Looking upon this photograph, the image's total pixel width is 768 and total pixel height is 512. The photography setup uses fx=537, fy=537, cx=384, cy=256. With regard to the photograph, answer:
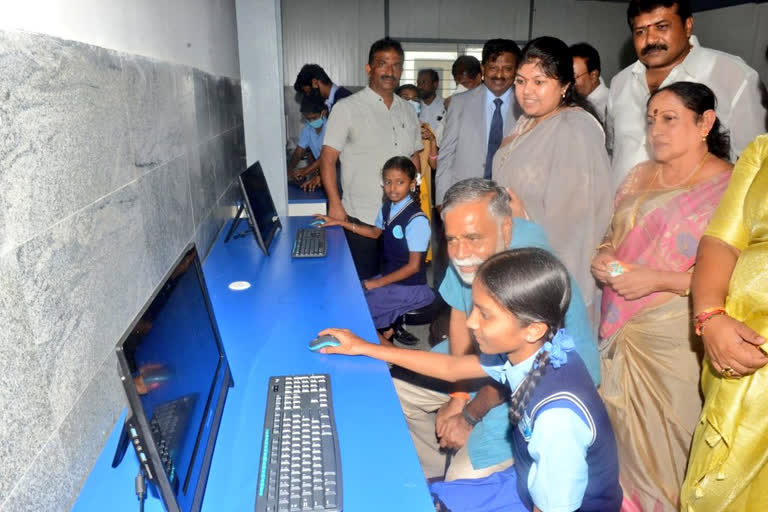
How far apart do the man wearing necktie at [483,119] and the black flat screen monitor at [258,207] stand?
89 centimetres

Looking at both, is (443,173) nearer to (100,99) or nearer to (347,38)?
(100,99)

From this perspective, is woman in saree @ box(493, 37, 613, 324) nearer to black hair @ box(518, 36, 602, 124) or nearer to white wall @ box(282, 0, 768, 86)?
black hair @ box(518, 36, 602, 124)

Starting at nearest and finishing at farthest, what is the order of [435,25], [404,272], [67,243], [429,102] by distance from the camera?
[67,243] → [404,272] → [429,102] → [435,25]

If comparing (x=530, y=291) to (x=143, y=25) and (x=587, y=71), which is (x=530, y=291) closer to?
(x=143, y=25)

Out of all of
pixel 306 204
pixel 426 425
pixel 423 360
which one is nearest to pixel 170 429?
pixel 423 360

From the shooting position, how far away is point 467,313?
1.65 meters

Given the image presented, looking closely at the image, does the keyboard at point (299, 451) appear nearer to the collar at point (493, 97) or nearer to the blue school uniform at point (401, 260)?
the blue school uniform at point (401, 260)

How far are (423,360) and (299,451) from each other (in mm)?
604

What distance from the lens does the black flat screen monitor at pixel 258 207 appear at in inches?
85.0

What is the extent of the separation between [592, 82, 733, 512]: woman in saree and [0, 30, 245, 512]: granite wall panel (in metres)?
1.49


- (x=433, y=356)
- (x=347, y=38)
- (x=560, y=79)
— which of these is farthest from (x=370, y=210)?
(x=347, y=38)

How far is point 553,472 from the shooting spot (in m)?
0.96

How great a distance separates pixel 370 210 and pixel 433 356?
1767 mm

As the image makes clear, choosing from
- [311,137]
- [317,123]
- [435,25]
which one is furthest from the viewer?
[435,25]
